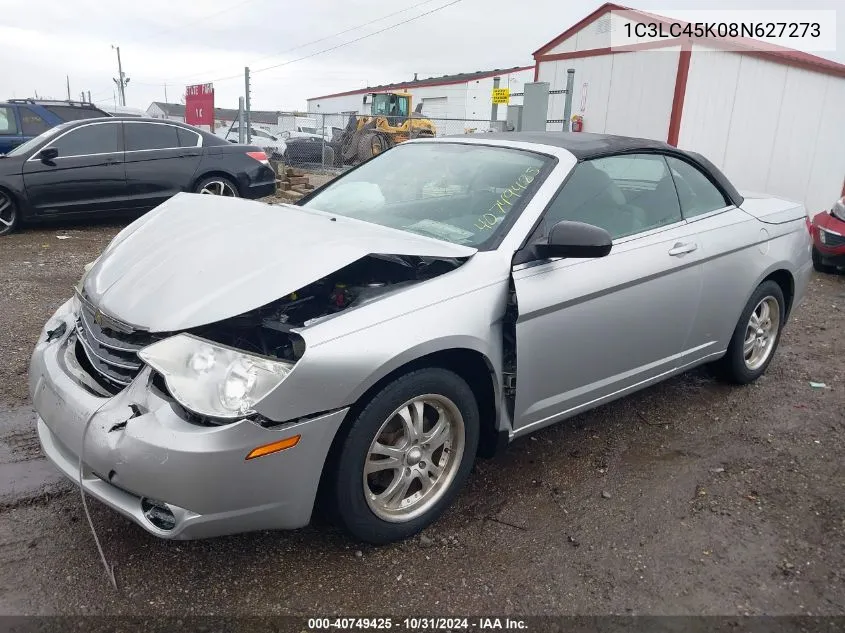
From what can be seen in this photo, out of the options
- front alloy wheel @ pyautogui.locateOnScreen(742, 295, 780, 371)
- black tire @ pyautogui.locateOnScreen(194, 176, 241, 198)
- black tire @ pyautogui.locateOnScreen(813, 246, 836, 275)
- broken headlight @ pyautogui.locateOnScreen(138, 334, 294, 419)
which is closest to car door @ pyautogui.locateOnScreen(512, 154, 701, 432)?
front alloy wheel @ pyautogui.locateOnScreen(742, 295, 780, 371)

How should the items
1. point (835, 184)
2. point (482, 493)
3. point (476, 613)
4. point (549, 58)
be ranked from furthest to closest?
point (835, 184)
point (549, 58)
point (482, 493)
point (476, 613)

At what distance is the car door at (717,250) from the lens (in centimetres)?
370

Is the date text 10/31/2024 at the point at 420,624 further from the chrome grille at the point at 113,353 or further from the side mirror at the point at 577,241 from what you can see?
the side mirror at the point at 577,241

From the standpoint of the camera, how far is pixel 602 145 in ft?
11.3

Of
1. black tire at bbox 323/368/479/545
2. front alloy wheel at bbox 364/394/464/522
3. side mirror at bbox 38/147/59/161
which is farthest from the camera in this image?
side mirror at bbox 38/147/59/161

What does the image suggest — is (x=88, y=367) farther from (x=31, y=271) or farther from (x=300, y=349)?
(x=31, y=271)

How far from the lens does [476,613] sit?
231 centimetres

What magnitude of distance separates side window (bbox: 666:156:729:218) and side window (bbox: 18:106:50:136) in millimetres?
10167

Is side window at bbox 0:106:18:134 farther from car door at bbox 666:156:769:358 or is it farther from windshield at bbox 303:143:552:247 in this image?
car door at bbox 666:156:769:358

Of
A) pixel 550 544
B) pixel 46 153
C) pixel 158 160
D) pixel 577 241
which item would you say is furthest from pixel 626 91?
pixel 550 544

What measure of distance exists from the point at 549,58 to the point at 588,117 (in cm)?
182

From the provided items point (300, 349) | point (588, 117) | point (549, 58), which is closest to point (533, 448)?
point (300, 349)

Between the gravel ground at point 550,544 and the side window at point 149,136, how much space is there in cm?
573

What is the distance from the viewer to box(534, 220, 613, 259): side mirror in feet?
→ 8.93
